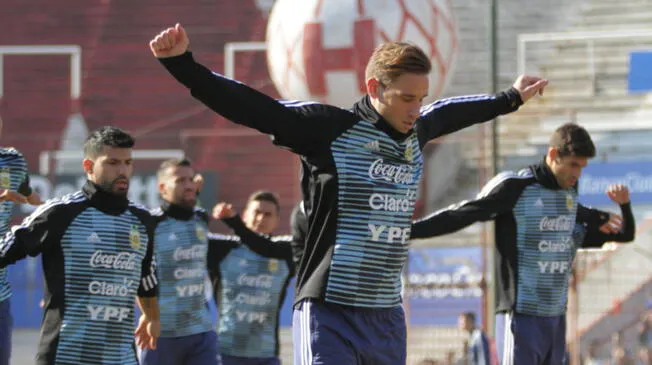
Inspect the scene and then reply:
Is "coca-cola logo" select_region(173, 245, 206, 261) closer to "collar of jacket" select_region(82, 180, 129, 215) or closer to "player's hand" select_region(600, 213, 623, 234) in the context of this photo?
"collar of jacket" select_region(82, 180, 129, 215)

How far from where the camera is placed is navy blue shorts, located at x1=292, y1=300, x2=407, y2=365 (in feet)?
18.4

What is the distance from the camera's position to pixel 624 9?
23125 millimetres

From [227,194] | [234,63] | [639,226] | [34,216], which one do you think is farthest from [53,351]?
[234,63]

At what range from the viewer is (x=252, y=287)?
10.6 metres

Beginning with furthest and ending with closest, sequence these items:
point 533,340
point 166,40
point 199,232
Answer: point 199,232
point 533,340
point 166,40

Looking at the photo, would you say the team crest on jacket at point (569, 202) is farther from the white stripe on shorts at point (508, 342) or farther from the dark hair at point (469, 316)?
the dark hair at point (469, 316)

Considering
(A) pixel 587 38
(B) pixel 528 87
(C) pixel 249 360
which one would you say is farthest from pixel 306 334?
(A) pixel 587 38

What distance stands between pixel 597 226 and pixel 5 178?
3886mm

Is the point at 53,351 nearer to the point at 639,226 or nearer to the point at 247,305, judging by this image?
the point at 247,305

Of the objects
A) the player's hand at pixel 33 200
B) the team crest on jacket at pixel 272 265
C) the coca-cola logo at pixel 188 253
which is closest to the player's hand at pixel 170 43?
the player's hand at pixel 33 200

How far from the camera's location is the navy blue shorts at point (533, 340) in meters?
8.62

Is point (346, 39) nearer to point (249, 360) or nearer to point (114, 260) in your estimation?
point (249, 360)

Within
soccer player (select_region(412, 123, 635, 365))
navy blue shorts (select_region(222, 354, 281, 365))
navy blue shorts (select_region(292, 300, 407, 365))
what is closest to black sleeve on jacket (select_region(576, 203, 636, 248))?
soccer player (select_region(412, 123, 635, 365))

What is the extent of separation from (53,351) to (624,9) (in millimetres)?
17518
